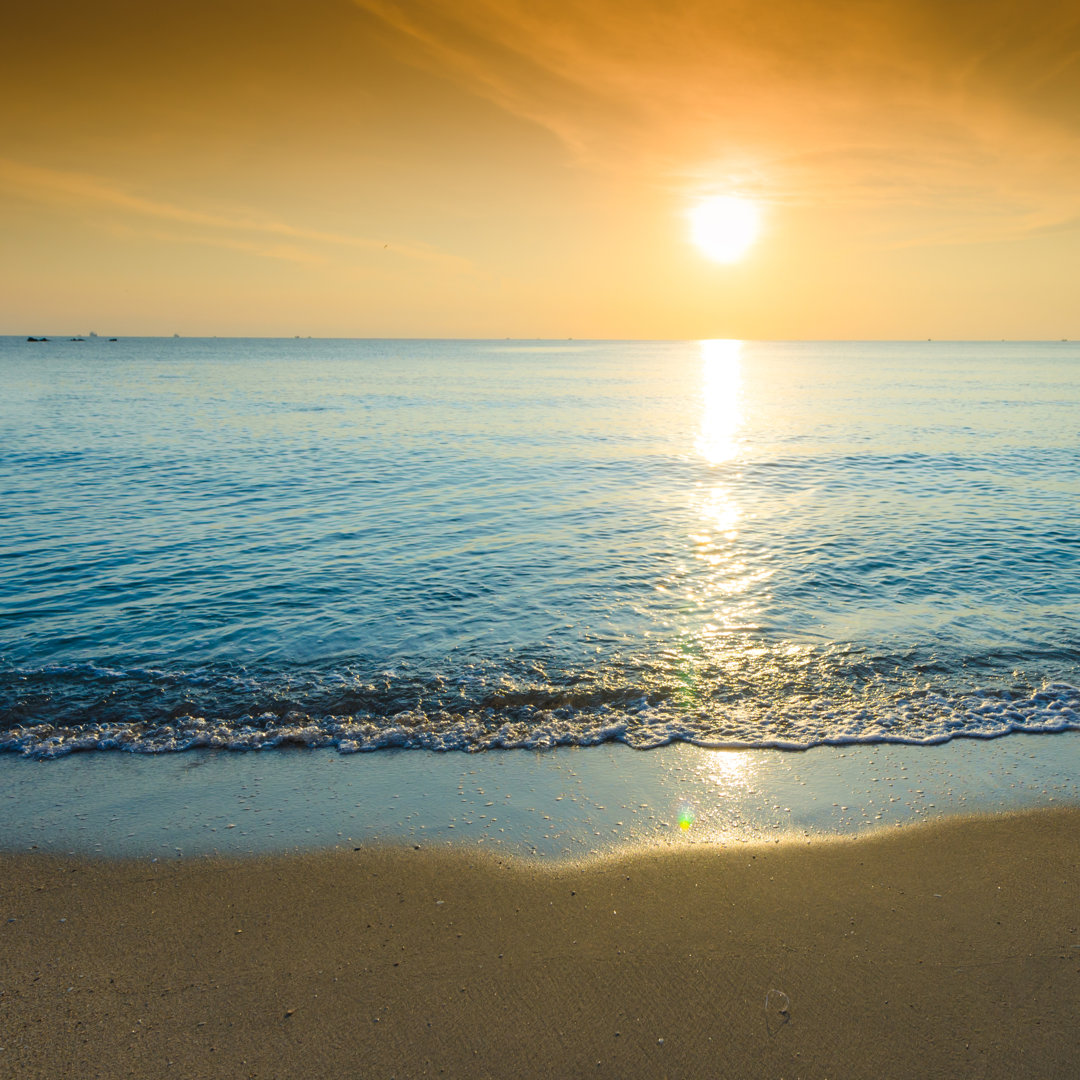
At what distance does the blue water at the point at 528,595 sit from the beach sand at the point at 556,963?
8.71 feet

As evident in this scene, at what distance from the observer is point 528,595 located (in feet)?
47.8

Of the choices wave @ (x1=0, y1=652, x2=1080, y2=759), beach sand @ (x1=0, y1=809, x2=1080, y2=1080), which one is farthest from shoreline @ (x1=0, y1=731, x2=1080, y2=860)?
beach sand @ (x1=0, y1=809, x2=1080, y2=1080)

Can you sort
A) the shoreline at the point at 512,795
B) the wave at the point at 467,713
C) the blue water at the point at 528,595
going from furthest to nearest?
the blue water at the point at 528,595, the wave at the point at 467,713, the shoreline at the point at 512,795

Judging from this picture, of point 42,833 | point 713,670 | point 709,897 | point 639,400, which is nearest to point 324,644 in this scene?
point 42,833

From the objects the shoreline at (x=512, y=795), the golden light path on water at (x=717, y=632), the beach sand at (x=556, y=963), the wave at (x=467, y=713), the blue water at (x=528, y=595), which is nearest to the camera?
the beach sand at (x=556, y=963)

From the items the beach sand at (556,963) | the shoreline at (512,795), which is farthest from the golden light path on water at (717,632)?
the beach sand at (556,963)

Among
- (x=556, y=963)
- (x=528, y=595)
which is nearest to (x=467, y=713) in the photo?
(x=556, y=963)

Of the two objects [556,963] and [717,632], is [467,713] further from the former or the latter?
[717,632]

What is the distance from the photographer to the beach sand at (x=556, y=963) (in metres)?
4.66

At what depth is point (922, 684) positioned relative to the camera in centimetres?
1065

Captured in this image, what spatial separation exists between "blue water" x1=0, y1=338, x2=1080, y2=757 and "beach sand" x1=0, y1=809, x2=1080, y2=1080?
2656 mm

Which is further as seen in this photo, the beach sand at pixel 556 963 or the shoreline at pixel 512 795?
the shoreline at pixel 512 795

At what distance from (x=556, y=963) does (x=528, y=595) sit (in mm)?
9453

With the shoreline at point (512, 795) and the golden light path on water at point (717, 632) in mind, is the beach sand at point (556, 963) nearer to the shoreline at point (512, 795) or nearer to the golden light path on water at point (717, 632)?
the shoreline at point (512, 795)
